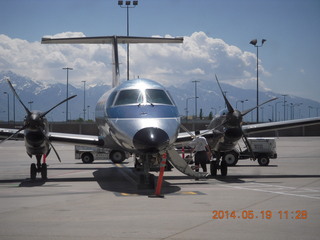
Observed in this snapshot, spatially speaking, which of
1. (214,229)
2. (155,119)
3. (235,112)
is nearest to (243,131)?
(235,112)

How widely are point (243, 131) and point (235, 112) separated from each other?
1.70 meters

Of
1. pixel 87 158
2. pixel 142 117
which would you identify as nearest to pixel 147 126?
pixel 142 117

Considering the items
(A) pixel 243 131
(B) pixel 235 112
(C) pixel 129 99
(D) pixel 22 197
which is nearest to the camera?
(D) pixel 22 197

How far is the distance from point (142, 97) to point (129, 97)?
0.50 m

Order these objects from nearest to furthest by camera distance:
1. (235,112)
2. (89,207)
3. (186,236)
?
(186,236) < (89,207) < (235,112)

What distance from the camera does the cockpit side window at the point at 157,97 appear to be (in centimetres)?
1502

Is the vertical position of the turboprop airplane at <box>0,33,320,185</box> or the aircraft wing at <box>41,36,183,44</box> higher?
the aircraft wing at <box>41,36,183,44</box>

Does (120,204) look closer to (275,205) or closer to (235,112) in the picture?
(275,205)

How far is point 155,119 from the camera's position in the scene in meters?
13.8

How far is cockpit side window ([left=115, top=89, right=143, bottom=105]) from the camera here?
49.4ft

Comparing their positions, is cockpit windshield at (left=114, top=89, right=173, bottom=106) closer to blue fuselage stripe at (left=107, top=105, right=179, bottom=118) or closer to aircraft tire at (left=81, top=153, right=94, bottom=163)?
blue fuselage stripe at (left=107, top=105, right=179, bottom=118)
